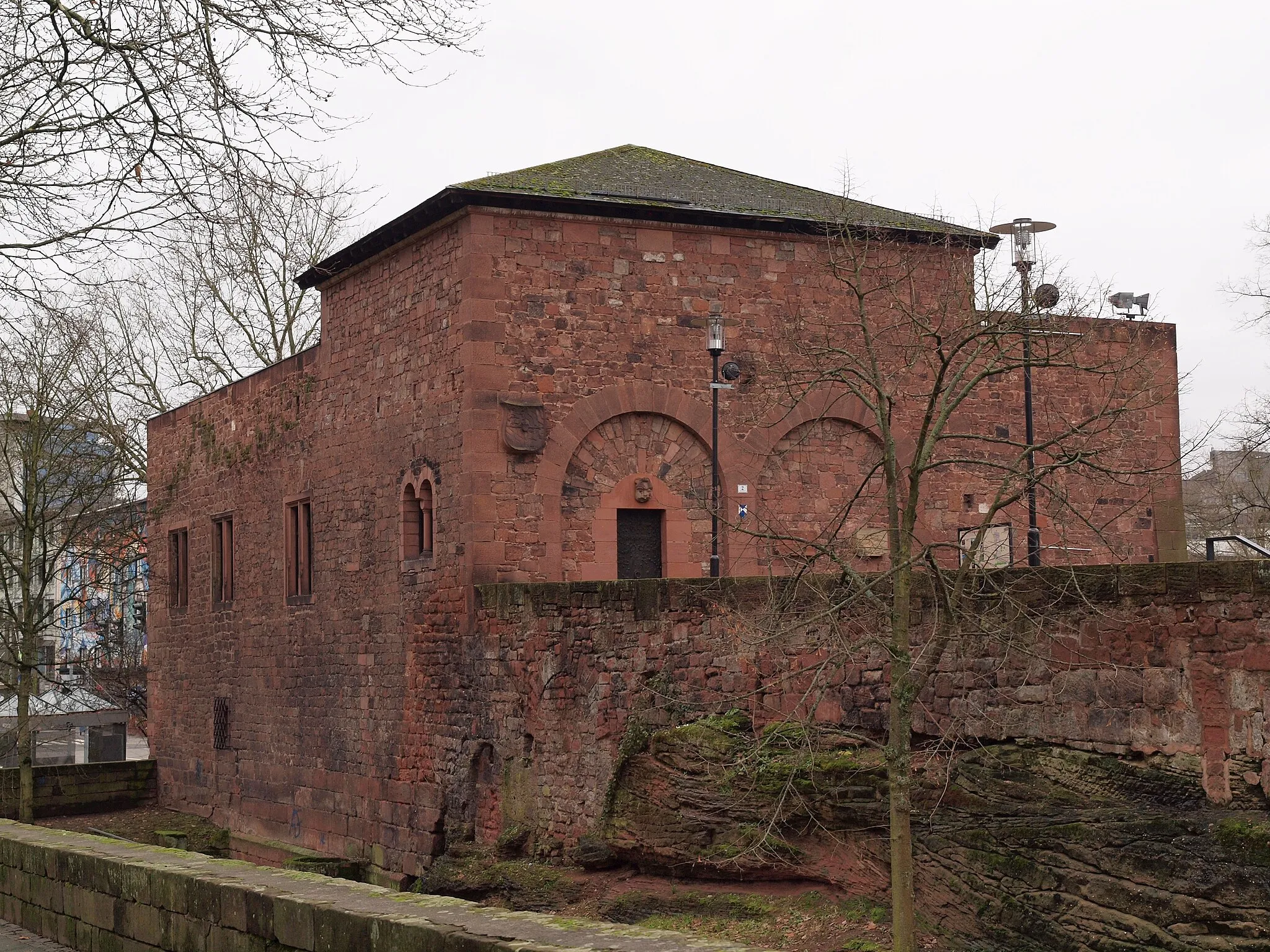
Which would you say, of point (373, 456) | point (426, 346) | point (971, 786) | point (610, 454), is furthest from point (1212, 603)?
point (373, 456)

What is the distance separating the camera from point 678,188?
63.2 feet

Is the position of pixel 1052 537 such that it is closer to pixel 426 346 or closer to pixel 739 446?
pixel 739 446

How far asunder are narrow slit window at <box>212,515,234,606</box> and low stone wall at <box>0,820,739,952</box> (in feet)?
45.2

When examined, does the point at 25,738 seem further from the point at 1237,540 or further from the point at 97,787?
the point at 1237,540

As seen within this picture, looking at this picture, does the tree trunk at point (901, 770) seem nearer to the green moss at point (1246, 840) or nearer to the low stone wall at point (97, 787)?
the green moss at point (1246, 840)

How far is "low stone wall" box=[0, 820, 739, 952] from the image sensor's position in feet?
21.8

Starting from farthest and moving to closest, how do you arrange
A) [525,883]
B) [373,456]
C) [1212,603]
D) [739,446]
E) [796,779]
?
[373,456]
[739,446]
[525,883]
[796,779]
[1212,603]

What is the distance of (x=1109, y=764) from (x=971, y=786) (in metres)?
1.18

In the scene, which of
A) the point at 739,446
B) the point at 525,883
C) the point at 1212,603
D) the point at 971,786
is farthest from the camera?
the point at 739,446

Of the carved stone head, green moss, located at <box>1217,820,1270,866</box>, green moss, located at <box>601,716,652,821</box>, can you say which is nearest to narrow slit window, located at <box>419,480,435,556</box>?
the carved stone head

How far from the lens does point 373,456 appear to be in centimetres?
1978

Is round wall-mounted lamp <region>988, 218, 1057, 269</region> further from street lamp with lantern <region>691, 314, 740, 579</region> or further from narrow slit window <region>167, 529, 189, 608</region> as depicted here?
narrow slit window <region>167, 529, 189, 608</region>

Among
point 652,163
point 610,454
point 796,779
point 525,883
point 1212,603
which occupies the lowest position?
point 525,883

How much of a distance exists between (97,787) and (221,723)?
4886 millimetres
